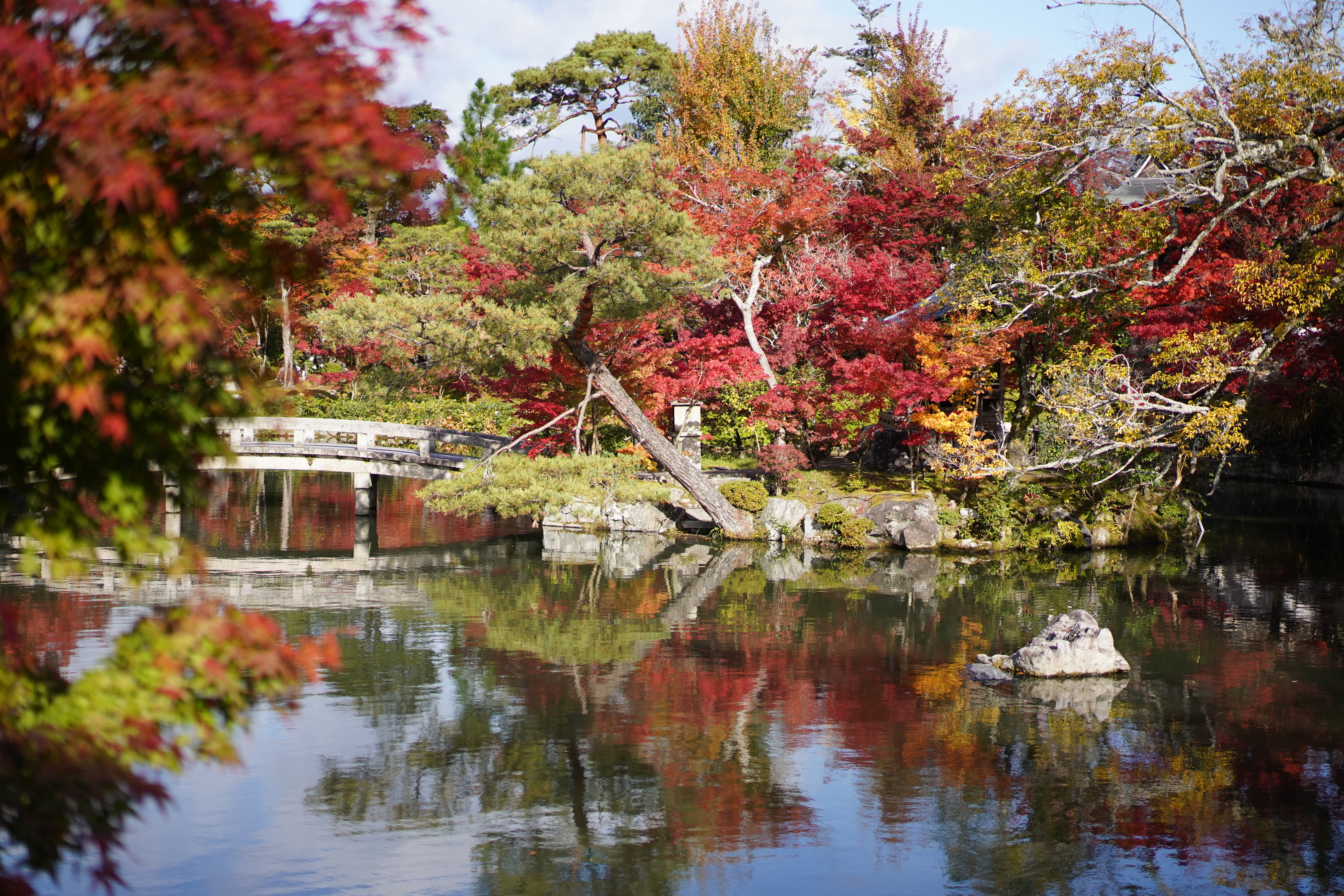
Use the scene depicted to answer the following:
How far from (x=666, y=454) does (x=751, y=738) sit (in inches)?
410

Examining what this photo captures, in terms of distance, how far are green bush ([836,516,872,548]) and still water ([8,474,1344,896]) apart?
81.0 inches

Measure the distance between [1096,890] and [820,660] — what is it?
541 centimetres

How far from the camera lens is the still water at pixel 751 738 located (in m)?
6.98

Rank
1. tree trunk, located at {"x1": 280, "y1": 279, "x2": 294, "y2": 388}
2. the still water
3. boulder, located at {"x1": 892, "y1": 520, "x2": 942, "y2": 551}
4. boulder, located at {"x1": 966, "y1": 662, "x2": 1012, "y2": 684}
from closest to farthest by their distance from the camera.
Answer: the still water < boulder, located at {"x1": 966, "y1": 662, "x2": 1012, "y2": 684} < boulder, located at {"x1": 892, "y1": 520, "x2": 942, "y2": 551} < tree trunk, located at {"x1": 280, "y1": 279, "x2": 294, "y2": 388}

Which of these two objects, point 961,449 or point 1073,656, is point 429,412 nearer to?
point 961,449

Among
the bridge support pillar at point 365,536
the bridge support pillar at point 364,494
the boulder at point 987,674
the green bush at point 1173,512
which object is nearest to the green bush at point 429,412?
the bridge support pillar at point 364,494

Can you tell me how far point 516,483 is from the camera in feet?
55.8

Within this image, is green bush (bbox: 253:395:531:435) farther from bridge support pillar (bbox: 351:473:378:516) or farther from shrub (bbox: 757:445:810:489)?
shrub (bbox: 757:445:810:489)

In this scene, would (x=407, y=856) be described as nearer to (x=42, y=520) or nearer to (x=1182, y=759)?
(x=42, y=520)

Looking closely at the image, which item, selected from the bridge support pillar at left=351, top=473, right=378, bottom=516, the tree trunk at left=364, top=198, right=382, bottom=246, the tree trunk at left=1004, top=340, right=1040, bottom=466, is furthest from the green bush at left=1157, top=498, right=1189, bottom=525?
the tree trunk at left=364, top=198, right=382, bottom=246

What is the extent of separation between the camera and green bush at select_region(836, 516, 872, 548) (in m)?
19.2

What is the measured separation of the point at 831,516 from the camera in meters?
19.5

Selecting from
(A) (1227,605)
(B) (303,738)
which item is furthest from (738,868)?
(A) (1227,605)

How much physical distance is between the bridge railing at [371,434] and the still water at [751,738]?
11.8 ft
